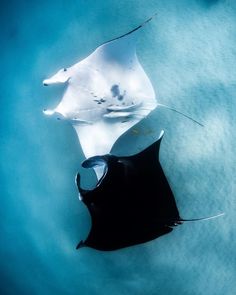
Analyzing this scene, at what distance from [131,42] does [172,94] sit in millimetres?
523

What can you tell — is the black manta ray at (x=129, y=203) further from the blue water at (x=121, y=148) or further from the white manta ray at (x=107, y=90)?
the blue water at (x=121, y=148)

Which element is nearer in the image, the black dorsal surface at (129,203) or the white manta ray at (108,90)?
the black dorsal surface at (129,203)

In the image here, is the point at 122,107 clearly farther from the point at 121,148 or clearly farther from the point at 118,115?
the point at 121,148

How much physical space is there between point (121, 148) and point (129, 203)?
1.73 feet

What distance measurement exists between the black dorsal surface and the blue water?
0.41 metres

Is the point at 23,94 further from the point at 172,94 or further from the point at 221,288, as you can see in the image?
the point at 221,288

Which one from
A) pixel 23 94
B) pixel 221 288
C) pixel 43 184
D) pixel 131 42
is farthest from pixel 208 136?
pixel 23 94

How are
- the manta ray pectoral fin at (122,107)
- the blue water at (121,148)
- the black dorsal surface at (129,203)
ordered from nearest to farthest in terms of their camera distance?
1. the black dorsal surface at (129,203)
2. the manta ray pectoral fin at (122,107)
3. the blue water at (121,148)

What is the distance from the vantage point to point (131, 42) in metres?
1.78

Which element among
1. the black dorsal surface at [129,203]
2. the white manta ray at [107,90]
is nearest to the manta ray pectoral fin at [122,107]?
the white manta ray at [107,90]

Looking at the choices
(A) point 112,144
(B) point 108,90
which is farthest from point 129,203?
(B) point 108,90

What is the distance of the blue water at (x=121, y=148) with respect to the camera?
2.03 meters

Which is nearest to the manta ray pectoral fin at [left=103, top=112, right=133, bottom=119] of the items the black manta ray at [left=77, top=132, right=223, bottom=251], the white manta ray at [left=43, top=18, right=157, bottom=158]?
the white manta ray at [left=43, top=18, right=157, bottom=158]

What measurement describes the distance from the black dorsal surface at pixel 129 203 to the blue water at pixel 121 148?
413mm
